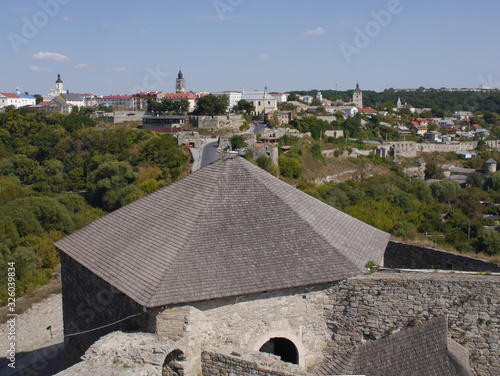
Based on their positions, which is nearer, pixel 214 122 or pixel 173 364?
pixel 173 364

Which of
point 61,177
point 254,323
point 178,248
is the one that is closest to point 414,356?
point 254,323

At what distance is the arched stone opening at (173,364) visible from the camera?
24.4 ft

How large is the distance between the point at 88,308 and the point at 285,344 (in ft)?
12.9

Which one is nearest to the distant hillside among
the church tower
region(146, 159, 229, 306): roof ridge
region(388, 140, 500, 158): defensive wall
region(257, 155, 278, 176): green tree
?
region(388, 140, 500, 158): defensive wall

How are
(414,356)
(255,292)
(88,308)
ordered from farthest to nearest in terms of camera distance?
(88,308) < (414,356) < (255,292)

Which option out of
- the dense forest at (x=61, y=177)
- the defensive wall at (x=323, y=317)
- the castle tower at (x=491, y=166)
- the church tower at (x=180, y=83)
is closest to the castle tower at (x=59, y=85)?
the church tower at (x=180, y=83)

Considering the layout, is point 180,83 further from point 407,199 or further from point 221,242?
point 221,242

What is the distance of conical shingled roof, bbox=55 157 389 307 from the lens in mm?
7758

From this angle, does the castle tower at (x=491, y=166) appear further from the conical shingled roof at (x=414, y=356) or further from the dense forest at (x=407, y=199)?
the conical shingled roof at (x=414, y=356)

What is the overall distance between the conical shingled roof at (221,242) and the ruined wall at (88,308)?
328 mm

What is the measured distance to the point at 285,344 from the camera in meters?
8.70

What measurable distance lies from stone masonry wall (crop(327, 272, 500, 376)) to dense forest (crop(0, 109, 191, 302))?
1784cm

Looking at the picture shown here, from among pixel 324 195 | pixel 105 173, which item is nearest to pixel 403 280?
pixel 324 195

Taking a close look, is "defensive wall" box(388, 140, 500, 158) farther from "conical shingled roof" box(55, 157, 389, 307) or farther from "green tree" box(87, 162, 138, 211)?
"conical shingled roof" box(55, 157, 389, 307)
